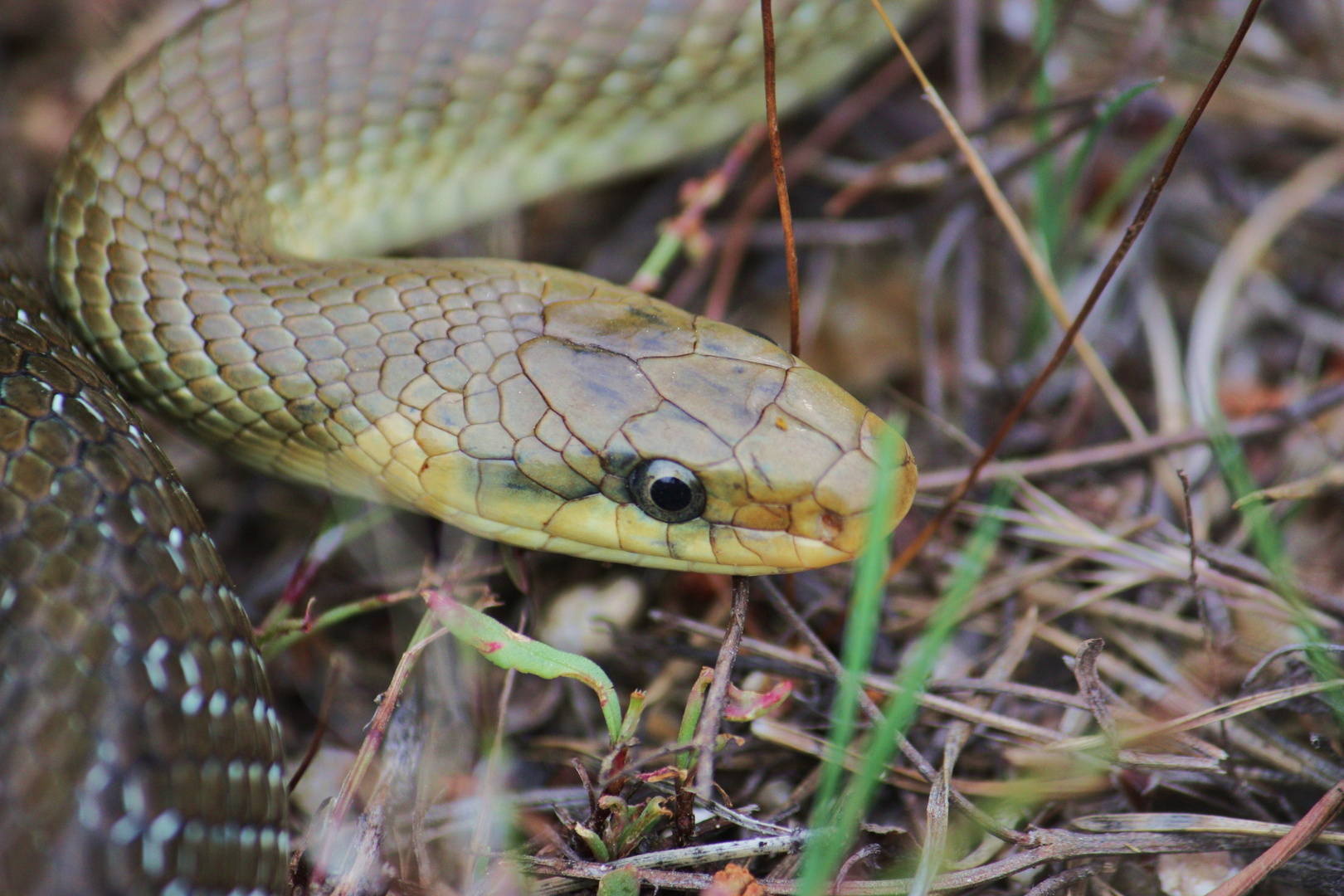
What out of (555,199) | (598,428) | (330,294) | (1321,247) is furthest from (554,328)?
(1321,247)

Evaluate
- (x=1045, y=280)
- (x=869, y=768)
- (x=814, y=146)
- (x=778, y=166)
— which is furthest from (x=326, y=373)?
(x=814, y=146)

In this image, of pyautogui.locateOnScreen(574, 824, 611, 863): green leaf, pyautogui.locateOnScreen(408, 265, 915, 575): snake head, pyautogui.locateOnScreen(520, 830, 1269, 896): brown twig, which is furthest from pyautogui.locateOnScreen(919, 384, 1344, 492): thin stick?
pyautogui.locateOnScreen(574, 824, 611, 863): green leaf

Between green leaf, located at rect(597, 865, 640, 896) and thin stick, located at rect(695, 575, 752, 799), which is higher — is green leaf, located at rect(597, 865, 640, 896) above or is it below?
below

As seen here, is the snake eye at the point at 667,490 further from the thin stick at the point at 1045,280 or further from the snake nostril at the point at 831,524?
the thin stick at the point at 1045,280

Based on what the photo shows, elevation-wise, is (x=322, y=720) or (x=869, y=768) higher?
(x=869, y=768)

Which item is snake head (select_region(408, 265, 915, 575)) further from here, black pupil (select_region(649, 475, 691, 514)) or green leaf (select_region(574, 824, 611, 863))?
green leaf (select_region(574, 824, 611, 863))

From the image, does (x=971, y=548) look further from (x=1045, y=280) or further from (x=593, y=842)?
(x=593, y=842)

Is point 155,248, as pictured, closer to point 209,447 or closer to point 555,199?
point 209,447
